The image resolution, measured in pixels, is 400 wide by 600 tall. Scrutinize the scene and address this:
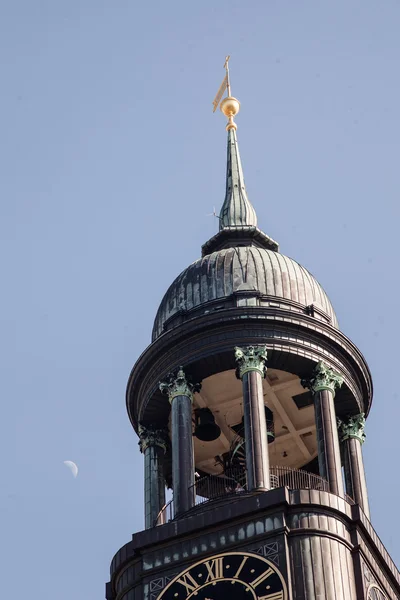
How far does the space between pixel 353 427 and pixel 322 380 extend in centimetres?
252

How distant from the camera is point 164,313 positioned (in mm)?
69812

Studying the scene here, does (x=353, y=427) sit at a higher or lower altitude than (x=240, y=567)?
higher

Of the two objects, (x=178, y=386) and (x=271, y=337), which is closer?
(x=178, y=386)

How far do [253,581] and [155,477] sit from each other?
8.31 metres

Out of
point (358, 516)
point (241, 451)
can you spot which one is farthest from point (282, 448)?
point (358, 516)

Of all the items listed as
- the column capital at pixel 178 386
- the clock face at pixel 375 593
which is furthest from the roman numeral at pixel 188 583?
the column capital at pixel 178 386

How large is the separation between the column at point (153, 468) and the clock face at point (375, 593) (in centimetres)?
755

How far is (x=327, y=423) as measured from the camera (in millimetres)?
65875

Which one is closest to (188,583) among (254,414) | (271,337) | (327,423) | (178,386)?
(254,414)

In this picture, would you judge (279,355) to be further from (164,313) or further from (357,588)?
(357,588)

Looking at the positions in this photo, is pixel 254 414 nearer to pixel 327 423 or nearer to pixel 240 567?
pixel 327 423

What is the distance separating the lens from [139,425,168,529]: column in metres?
67.4

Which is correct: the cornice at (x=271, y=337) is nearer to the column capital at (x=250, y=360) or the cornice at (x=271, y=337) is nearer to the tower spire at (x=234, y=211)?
the column capital at (x=250, y=360)

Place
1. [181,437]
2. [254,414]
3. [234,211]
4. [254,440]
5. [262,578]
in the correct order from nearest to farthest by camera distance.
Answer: [262,578], [254,440], [254,414], [181,437], [234,211]
